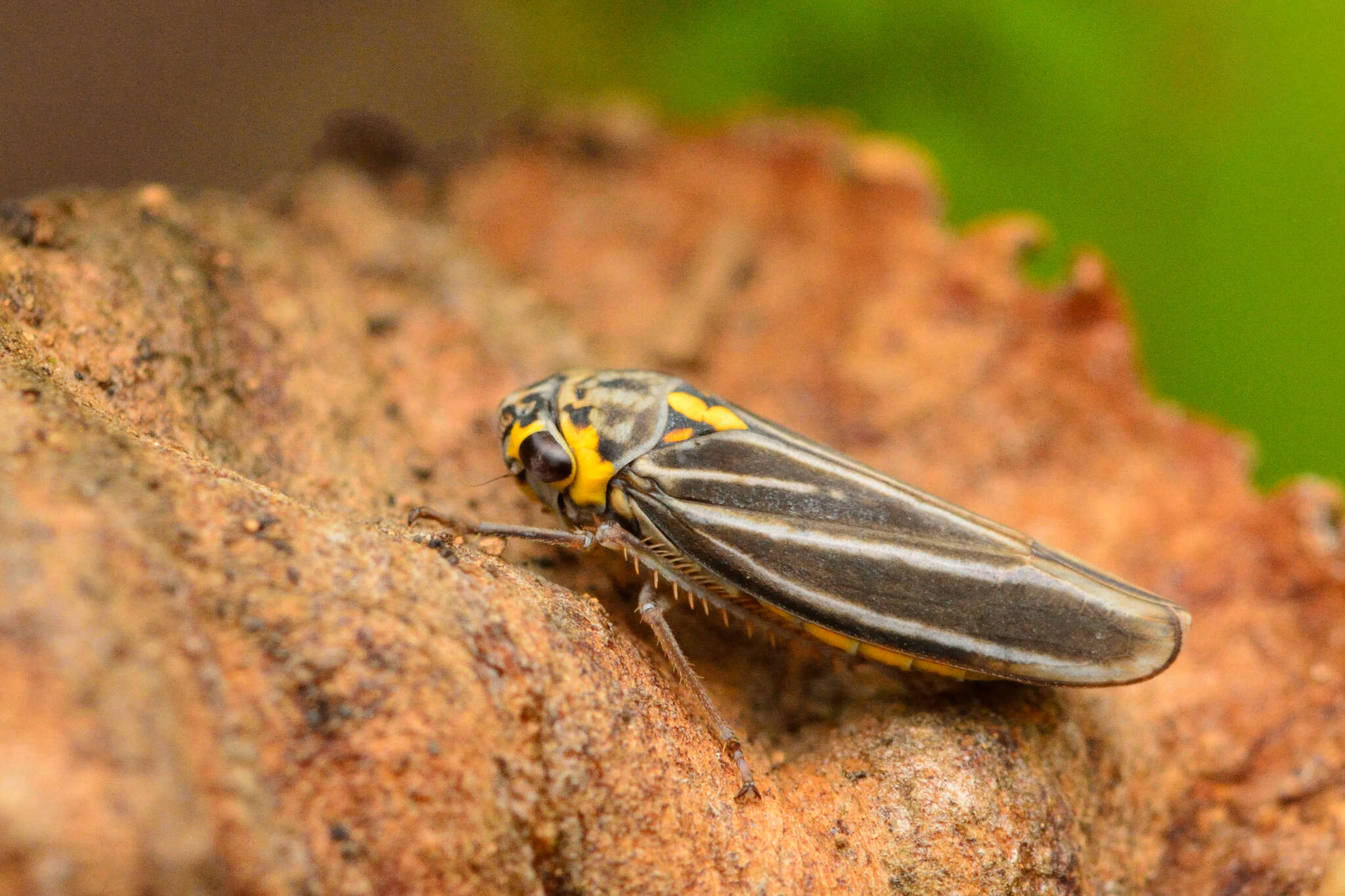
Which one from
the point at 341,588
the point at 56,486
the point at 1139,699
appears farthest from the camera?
the point at 1139,699

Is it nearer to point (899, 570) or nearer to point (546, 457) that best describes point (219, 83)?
point (546, 457)

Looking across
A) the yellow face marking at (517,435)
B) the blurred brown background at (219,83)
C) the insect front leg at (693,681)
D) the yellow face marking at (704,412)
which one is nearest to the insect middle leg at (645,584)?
the insect front leg at (693,681)

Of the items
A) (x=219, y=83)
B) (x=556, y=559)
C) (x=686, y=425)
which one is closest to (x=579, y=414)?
(x=686, y=425)

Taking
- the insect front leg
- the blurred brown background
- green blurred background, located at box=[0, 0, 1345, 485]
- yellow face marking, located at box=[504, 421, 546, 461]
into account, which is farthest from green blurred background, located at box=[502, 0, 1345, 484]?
the insect front leg

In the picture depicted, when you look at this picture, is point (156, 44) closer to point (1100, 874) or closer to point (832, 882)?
point (832, 882)

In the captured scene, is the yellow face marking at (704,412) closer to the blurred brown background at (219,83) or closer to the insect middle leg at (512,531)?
the insect middle leg at (512,531)

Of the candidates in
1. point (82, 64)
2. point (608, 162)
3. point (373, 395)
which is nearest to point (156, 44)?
point (82, 64)

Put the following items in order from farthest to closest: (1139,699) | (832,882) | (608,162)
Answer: (608,162)
(1139,699)
(832,882)
